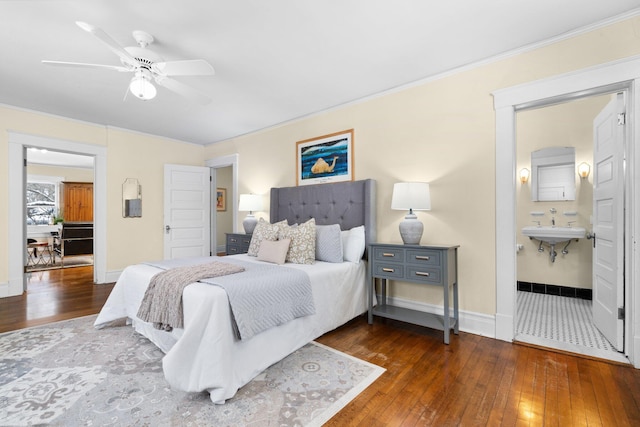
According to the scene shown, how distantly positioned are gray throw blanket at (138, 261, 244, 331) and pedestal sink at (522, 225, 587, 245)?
3.69 m

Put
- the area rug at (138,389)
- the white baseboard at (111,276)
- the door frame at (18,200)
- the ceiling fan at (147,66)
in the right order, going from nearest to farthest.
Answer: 1. the area rug at (138,389)
2. the ceiling fan at (147,66)
3. the door frame at (18,200)
4. the white baseboard at (111,276)

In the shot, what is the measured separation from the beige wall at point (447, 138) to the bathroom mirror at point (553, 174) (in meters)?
1.96

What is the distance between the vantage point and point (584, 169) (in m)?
3.66

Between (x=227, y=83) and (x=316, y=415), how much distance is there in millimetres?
3081

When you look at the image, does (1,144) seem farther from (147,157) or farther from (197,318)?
(197,318)

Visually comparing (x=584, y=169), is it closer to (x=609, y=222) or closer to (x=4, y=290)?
(x=609, y=222)

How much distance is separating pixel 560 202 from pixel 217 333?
4420 mm

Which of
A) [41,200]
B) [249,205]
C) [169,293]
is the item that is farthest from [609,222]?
[41,200]

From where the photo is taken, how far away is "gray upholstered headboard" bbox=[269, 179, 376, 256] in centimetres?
322

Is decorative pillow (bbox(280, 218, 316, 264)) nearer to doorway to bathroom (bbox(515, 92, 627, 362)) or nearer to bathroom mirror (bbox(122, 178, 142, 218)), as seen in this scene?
doorway to bathroom (bbox(515, 92, 627, 362))

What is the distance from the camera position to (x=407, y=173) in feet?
10.2

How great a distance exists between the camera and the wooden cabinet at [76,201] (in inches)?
329

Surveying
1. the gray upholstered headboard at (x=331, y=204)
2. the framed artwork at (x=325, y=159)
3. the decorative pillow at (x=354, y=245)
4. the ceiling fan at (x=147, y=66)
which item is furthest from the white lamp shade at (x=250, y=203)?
the ceiling fan at (x=147, y=66)

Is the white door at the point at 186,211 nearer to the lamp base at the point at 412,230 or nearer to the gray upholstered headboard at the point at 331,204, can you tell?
the gray upholstered headboard at the point at 331,204
